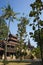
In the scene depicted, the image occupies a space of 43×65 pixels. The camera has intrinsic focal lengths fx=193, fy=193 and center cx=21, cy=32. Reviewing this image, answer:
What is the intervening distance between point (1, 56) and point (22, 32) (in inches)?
772

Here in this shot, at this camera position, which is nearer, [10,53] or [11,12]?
[11,12]

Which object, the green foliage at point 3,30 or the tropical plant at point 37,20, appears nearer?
the tropical plant at point 37,20

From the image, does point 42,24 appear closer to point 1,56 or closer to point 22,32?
point 22,32

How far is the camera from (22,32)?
2195 inches

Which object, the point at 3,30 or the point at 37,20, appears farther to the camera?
the point at 3,30

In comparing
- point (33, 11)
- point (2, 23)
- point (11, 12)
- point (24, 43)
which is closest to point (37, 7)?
point (33, 11)

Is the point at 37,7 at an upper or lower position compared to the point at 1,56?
upper

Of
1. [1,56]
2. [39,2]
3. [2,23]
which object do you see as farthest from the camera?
[1,56]

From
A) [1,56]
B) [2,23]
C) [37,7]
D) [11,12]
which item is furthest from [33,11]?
[1,56]

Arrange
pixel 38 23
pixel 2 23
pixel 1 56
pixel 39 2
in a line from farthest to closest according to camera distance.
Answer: pixel 1 56 < pixel 2 23 < pixel 38 23 < pixel 39 2

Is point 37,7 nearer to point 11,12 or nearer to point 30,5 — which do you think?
point 30,5

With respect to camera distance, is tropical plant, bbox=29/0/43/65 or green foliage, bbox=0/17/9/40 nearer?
tropical plant, bbox=29/0/43/65

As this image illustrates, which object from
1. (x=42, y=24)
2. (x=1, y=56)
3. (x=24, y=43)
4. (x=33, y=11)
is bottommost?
(x=1, y=56)

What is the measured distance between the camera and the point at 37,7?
34.4m
